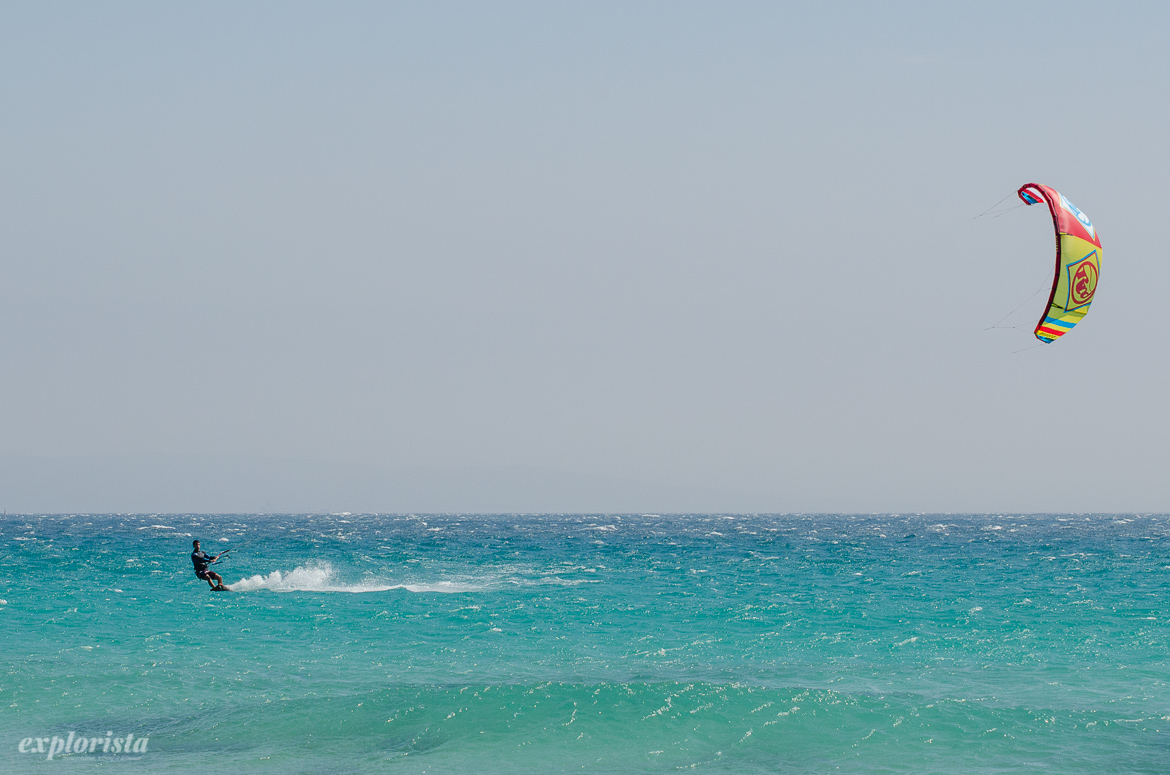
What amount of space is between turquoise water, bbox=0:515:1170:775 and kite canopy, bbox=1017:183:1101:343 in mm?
6842

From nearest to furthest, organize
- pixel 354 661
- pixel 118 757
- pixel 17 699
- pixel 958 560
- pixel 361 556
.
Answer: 1. pixel 118 757
2. pixel 17 699
3. pixel 354 661
4. pixel 958 560
5. pixel 361 556

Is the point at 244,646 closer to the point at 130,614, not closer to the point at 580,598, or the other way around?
the point at 130,614

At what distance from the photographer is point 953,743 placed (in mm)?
14805

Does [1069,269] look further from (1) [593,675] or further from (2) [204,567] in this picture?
(2) [204,567]

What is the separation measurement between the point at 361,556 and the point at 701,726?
4388 centimetres

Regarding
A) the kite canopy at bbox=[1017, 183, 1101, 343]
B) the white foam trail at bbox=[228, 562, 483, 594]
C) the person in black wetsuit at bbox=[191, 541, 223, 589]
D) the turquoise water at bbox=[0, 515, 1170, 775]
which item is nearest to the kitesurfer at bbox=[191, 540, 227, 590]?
the person in black wetsuit at bbox=[191, 541, 223, 589]

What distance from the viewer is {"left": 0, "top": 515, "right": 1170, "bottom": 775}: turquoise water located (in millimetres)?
14508

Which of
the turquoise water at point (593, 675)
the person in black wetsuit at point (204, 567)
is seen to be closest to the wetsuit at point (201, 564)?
the person in black wetsuit at point (204, 567)

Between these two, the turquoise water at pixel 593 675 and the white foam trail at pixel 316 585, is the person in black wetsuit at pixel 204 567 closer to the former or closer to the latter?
the turquoise water at pixel 593 675

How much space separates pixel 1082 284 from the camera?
67.3 ft

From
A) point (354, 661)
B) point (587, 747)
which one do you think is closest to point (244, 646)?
point (354, 661)

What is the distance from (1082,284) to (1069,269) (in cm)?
63

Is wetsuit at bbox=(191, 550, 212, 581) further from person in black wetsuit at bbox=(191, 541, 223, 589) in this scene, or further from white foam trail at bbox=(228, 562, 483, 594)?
white foam trail at bbox=(228, 562, 483, 594)

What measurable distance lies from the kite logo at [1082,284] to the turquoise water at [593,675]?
7.27 metres
